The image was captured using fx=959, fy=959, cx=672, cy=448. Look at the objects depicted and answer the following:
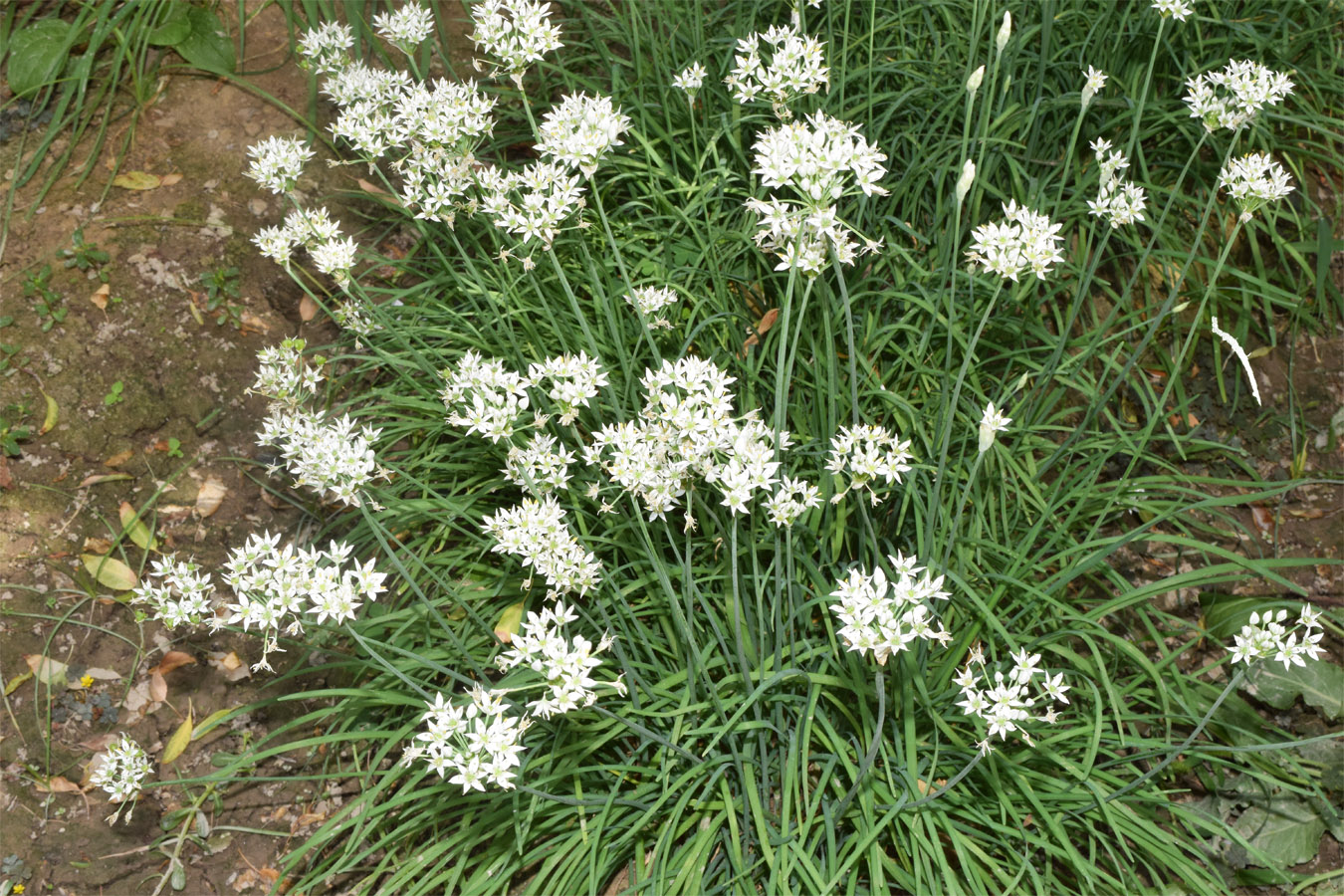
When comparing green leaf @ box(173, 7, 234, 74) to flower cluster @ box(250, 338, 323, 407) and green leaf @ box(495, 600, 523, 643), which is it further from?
green leaf @ box(495, 600, 523, 643)

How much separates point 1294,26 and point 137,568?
5.41 meters

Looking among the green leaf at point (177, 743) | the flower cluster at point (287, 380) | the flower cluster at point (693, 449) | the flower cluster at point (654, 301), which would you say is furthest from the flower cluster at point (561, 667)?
the green leaf at point (177, 743)

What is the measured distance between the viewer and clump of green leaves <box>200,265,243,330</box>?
13.4ft

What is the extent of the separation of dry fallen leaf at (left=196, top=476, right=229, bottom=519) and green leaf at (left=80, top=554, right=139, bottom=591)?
0.33 meters

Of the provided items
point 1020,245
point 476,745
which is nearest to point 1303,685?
point 1020,245

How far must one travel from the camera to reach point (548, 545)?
2.35 m

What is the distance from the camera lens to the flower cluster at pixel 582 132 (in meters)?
2.70

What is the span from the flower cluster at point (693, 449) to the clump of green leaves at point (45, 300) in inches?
114

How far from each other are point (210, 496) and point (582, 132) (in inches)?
85.0

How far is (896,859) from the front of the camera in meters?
2.72

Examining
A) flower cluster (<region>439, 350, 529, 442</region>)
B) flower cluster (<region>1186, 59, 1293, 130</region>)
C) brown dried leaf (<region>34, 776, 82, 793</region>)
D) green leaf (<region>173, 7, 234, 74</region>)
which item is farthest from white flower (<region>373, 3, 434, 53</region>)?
brown dried leaf (<region>34, 776, 82, 793</region>)

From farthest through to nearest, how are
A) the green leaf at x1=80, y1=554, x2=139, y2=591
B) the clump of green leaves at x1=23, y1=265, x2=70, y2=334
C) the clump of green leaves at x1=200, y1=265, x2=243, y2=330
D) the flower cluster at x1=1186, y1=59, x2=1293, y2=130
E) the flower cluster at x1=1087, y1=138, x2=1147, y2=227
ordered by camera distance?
1. the clump of green leaves at x1=200, y1=265, x2=243, y2=330
2. the clump of green leaves at x1=23, y1=265, x2=70, y2=334
3. the green leaf at x1=80, y1=554, x2=139, y2=591
4. the flower cluster at x1=1087, y1=138, x2=1147, y2=227
5. the flower cluster at x1=1186, y1=59, x2=1293, y2=130

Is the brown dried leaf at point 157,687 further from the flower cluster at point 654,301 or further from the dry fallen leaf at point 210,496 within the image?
the flower cluster at point 654,301

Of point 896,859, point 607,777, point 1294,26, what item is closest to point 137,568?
point 607,777
